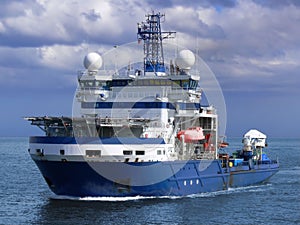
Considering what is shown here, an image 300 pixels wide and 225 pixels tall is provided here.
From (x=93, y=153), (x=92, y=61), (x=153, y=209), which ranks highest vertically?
(x=92, y=61)

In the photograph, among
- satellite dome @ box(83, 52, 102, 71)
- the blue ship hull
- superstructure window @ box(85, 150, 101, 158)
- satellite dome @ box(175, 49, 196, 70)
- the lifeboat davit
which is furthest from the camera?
satellite dome @ box(175, 49, 196, 70)

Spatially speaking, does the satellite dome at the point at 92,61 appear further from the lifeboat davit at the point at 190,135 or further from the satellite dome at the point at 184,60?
the lifeboat davit at the point at 190,135

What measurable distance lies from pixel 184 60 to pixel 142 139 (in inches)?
460

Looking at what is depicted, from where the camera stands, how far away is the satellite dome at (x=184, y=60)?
154 feet

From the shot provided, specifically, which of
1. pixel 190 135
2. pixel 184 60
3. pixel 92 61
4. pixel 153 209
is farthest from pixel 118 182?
pixel 184 60

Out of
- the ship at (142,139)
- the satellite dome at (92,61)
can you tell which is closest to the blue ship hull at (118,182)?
the ship at (142,139)

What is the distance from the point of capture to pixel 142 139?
122 feet

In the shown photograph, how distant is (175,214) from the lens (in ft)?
115

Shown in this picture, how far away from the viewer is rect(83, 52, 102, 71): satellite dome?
45406 mm

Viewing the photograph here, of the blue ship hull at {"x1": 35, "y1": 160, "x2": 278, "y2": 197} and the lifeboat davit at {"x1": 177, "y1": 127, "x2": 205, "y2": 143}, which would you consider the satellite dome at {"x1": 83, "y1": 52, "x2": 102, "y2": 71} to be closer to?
the lifeboat davit at {"x1": 177, "y1": 127, "x2": 205, "y2": 143}

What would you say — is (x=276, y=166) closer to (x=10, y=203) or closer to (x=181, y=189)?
(x=181, y=189)

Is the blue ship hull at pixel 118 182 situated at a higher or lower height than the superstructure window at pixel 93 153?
lower

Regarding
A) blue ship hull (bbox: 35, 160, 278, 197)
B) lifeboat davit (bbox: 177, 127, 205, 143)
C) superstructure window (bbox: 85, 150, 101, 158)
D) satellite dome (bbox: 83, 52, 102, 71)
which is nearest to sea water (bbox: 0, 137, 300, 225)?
blue ship hull (bbox: 35, 160, 278, 197)

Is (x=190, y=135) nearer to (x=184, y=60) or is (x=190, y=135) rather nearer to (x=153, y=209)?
(x=184, y=60)
